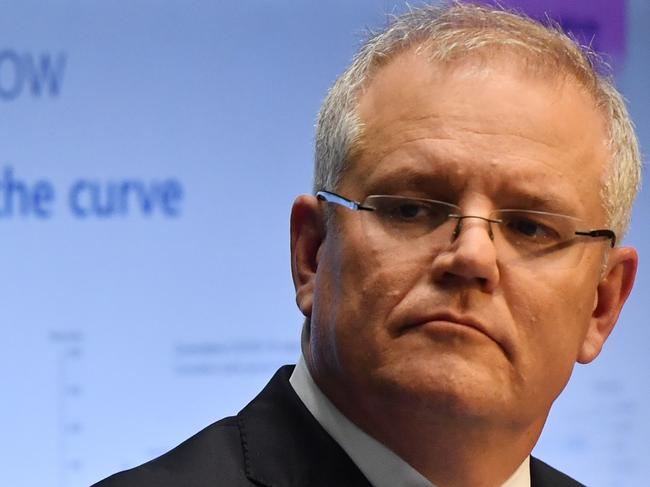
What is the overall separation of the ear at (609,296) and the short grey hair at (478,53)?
55 millimetres

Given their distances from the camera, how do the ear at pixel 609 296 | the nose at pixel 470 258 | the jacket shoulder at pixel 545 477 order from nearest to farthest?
the nose at pixel 470 258 < the ear at pixel 609 296 < the jacket shoulder at pixel 545 477

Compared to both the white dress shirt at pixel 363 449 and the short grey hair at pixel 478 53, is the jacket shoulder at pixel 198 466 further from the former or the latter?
the short grey hair at pixel 478 53

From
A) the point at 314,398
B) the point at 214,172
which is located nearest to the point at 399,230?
the point at 314,398

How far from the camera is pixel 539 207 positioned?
2168 millimetres

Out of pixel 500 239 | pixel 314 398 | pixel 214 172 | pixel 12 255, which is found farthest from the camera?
pixel 214 172

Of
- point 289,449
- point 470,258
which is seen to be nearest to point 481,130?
point 470,258

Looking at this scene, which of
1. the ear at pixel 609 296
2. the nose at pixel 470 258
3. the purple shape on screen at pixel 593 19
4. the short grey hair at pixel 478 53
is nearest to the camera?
the nose at pixel 470 258

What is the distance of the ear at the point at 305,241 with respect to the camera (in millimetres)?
2338

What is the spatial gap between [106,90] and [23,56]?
0.25 meters

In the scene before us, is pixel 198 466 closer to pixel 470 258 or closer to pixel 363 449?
pixel 363 449

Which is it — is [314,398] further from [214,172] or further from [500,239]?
[214,172]

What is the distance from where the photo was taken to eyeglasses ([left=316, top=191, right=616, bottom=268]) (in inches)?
83.0

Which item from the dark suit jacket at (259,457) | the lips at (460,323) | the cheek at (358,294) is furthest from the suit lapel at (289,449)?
the lips at (460,323)

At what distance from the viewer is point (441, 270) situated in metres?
2.05
